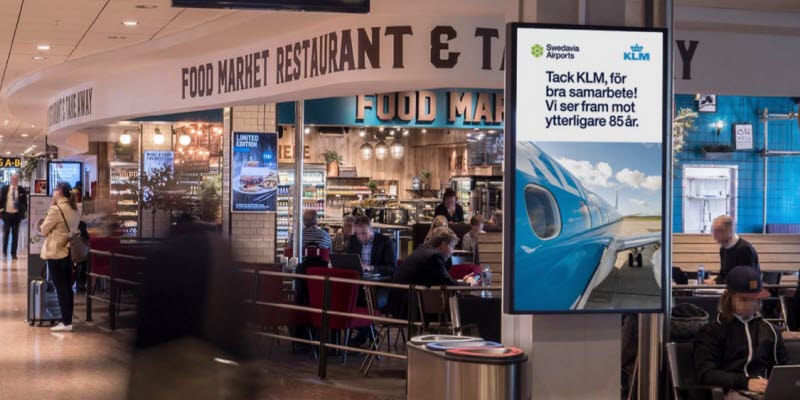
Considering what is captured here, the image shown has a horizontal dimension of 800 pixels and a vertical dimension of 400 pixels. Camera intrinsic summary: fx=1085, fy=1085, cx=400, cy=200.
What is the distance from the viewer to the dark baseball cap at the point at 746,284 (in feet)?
21.2

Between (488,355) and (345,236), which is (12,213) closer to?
(345,236)

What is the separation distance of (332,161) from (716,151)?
7682mm

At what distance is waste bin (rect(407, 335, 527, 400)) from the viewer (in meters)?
5.82

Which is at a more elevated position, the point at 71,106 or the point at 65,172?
the point at 71,106

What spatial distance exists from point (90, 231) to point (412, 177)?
698cm

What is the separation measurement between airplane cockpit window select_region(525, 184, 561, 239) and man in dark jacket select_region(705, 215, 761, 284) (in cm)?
509

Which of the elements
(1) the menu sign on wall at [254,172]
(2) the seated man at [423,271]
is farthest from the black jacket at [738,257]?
(1) the menu sign on wall at [254,172]

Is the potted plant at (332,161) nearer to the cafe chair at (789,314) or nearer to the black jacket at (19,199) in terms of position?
the black jacket at (19,199)

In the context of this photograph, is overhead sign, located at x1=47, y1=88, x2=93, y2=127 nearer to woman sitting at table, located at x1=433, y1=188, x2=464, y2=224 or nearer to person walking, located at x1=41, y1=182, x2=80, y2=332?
person walking, located at x1=41, y1=182, x2=80, y2=332

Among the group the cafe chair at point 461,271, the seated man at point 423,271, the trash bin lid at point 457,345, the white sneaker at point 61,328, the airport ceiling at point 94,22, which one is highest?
the airport ceiling at point 94,22

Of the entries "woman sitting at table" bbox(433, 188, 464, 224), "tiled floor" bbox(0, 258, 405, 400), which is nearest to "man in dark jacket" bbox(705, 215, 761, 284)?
"tiled floor" bbox(0, 258, 405, 400)

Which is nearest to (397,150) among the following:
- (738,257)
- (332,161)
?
(332,161)

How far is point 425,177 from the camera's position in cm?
2289

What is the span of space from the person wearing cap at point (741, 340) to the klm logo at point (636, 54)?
1.53 metres
